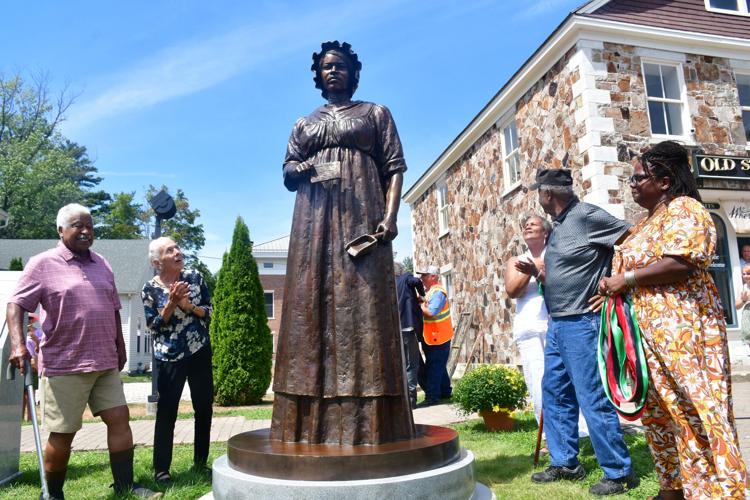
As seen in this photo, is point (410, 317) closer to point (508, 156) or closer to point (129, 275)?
point (508, 156)

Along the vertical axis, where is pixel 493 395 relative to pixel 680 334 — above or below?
below

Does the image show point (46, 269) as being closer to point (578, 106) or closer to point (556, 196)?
point (556, 196)

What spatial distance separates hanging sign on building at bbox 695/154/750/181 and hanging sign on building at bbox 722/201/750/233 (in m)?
0.55

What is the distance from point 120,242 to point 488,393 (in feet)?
91.0

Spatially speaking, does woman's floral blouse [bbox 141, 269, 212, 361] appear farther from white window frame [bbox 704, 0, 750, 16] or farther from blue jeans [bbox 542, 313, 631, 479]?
white window frame [bbox 704, 0, 750, 16]

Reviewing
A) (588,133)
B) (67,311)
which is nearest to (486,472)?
(67,311)

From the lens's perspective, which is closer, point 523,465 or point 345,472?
point 345,472

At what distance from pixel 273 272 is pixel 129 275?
11.9 m

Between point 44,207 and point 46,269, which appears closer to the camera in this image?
point 46,269

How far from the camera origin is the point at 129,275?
85.6ft

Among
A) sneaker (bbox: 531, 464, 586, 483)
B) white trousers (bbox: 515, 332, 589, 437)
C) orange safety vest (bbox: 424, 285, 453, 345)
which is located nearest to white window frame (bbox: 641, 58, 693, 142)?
orange safety vest (bbox: 424, 285, 453, 345)

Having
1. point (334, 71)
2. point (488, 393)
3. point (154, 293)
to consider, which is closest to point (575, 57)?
point (488, 393)

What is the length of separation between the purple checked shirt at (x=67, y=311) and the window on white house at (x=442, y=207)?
1463 cm

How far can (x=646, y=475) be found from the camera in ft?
12.9
